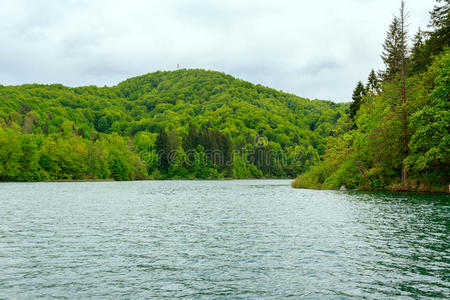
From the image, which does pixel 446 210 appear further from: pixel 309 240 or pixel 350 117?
pixel 350 117

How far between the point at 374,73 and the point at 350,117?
47.2ft

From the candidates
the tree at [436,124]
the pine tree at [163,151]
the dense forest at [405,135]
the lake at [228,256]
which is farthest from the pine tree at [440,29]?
the pine tree at [163,151]

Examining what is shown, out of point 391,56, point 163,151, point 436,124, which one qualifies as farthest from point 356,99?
point 163,151

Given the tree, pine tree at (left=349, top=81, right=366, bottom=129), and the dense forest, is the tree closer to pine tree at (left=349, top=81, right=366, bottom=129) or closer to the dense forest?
the dense forest

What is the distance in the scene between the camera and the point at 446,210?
3106cm

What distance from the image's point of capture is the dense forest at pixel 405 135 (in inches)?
1800

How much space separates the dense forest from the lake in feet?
66.9

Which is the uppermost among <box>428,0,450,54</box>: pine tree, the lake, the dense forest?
<box>428,0,450,54</box>: pine tree

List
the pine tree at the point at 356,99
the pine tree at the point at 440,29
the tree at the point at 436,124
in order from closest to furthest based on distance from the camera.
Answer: the tree at the point at 436,124 < the pine tree at the point at 440,29 < the pine tree at the point at 356,99

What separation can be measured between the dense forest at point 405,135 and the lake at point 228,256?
20.4 meters

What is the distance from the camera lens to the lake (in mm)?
12672

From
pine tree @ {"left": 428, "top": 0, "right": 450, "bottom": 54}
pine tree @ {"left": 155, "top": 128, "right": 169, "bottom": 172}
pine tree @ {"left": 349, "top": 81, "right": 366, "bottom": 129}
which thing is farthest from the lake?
pine tree @ {"left": 155, "top": 128, "right": 169, "bottom": 172}

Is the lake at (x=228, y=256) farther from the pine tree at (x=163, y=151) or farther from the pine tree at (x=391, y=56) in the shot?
the pine tree at (x=163, y=151)

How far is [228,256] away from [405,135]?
43.4 metres
